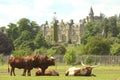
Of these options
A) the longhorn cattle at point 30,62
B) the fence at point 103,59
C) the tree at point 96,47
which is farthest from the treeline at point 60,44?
the longhorn cattle at point 30,62

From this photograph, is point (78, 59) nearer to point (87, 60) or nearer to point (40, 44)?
point (87, 60)

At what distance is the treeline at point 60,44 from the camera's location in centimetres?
9475

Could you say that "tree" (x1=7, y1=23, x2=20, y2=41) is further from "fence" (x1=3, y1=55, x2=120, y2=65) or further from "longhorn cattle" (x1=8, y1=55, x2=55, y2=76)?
"longhorn cattle" (x1=8, y1=55, x2=55, y2=76)

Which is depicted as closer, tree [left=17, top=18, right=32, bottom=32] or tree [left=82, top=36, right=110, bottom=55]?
tree [left=82, top=36, right=110, bottom=55]

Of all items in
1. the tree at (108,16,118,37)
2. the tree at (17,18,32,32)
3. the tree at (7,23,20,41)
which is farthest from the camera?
the tree at (108,16,118,37)

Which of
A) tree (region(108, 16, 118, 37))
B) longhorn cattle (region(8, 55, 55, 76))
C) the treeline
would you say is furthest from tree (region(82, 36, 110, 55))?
tree (region(108, 16, 118, 37))

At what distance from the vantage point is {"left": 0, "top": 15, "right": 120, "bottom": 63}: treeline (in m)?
94.8

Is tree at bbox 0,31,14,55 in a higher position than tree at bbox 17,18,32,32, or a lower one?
lower

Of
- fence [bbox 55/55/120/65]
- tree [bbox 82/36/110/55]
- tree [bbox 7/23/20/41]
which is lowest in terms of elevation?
fence [bbox 55/55/120/65]

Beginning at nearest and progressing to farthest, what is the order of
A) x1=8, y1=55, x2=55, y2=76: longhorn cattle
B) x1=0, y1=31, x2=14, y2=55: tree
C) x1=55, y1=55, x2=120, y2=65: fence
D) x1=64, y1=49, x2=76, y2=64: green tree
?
x1=8, y1=55, x2=55, y2=76: longhorn cattle < x1=64, y1=49, x2=76, y2=64: green tree < x1=55, y1=55, x2=120, y2=65: fence < x1=0, y1=31, x2=14, y2=55: tree

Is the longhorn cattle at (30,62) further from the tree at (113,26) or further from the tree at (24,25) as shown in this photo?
the tree at (113,26)

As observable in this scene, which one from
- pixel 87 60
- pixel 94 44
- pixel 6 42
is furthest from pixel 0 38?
pixel 87 60

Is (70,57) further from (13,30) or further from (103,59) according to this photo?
(13,30)

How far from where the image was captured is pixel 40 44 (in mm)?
122562
